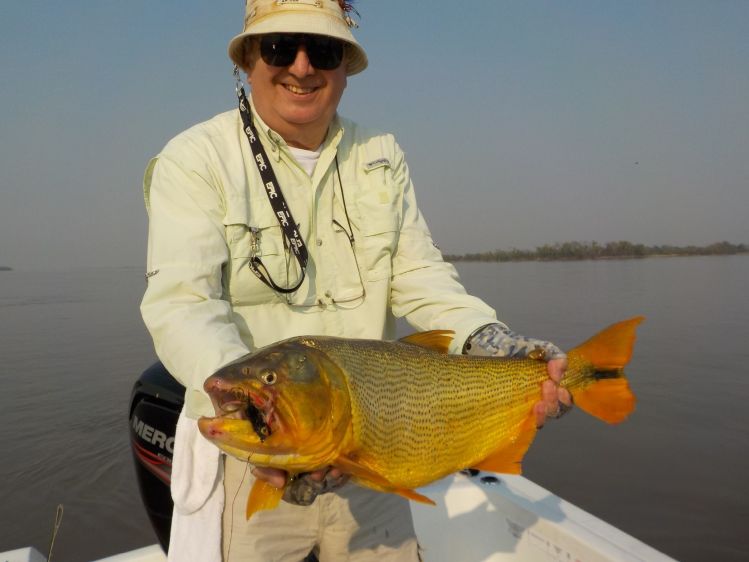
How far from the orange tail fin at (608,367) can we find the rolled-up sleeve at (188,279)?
163cm

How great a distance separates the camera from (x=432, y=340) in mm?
2588

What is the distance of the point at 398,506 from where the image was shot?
3.29m

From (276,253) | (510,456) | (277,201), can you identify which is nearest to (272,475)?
(510,456)

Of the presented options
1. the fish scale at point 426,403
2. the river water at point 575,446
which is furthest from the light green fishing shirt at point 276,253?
the river water at point 575,446

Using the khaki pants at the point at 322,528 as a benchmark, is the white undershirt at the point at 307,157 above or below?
above

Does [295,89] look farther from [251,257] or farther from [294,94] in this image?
[251,257]

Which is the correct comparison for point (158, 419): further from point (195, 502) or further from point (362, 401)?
point (362, 401)

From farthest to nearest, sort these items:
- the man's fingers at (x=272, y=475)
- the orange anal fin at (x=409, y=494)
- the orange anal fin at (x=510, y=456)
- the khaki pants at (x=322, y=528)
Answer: the khaki pants at (x=322, y=528) → the orange anal fin at (x=510, y=456) → the orange anal fin at (x=409, y=494) → the man's fingers at (x=272, y=475)

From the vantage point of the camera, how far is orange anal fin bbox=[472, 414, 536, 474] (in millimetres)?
2596

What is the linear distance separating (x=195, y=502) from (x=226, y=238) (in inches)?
52.0

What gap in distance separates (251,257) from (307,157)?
0.72 metres

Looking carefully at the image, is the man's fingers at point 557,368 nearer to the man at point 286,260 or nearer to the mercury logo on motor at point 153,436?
the man at point 286,260

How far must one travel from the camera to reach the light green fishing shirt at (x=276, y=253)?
249 cm

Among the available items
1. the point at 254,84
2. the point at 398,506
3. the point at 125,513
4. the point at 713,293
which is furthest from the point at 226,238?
the point at 713,293
